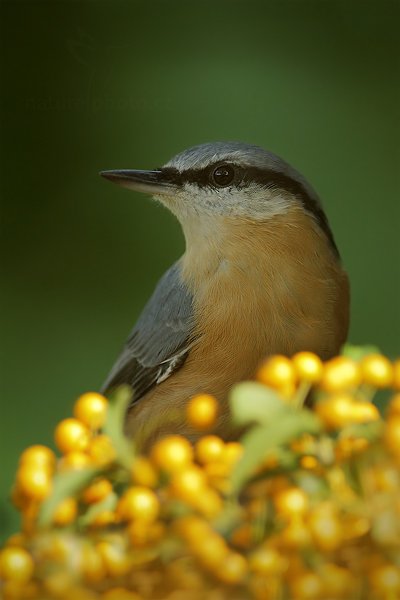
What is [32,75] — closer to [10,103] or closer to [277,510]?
[10,103]

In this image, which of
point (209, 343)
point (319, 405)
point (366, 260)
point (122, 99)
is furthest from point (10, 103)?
point (319, 405)

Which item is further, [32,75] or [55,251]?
[55,251]

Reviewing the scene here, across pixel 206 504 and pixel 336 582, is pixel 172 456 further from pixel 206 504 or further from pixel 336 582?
pixel 336 582

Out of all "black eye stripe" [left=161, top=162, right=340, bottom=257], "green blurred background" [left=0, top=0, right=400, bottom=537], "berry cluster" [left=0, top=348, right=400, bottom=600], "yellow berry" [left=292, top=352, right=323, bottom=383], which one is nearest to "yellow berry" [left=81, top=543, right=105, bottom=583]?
"berry cluster" [left=0, top=348, right=400, bottom=600]

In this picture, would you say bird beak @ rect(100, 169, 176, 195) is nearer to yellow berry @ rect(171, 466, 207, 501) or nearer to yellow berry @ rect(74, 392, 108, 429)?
yellow berry @ rect(74, 392, 108, 429)

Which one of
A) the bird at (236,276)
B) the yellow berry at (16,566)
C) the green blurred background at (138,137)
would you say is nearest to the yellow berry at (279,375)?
the yellow berry at (16,566)

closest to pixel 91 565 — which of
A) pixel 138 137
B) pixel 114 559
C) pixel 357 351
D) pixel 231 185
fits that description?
pixel 114 559
